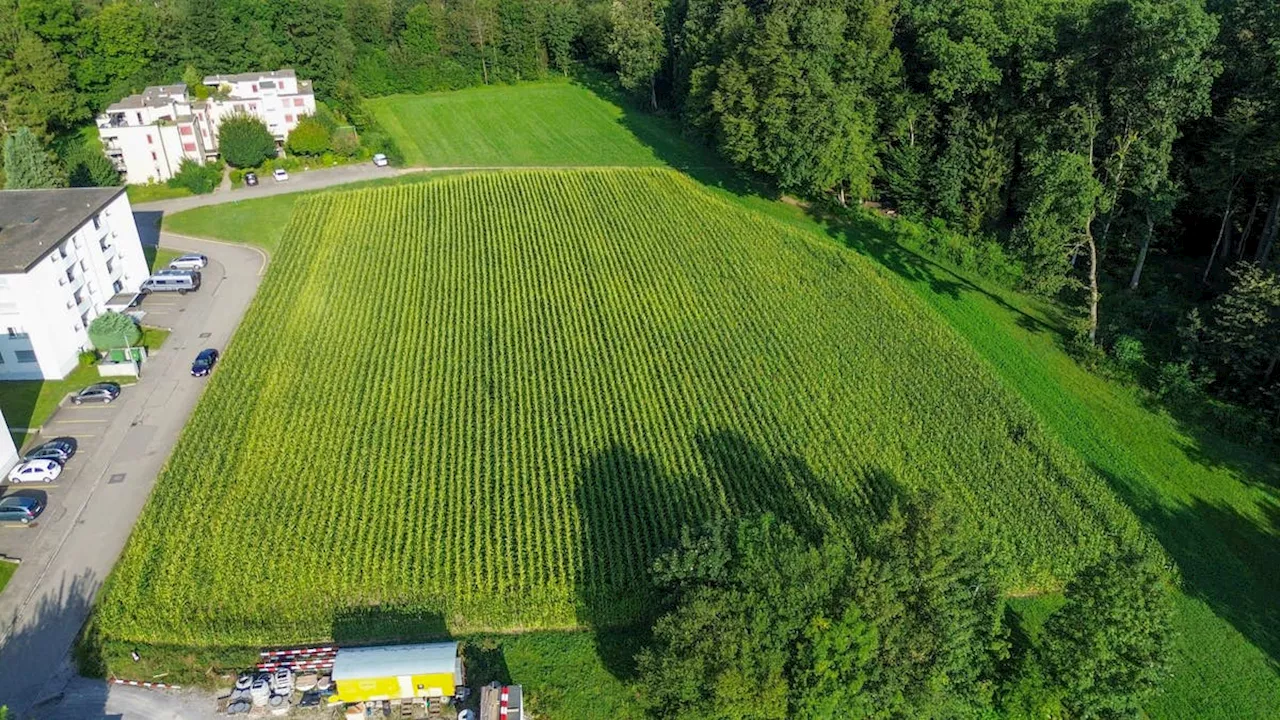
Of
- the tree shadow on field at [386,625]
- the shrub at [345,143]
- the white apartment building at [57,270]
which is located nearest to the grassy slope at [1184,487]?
the tree shadow on field at [386,625]

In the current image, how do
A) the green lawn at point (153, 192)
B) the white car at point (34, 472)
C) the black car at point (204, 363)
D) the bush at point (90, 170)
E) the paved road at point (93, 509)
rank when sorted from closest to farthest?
the paved road at point (93, 509)
the white car at point (34, 472)
the black car at point (204, 363)
the bush at point (90, 170)
the green lawn at point (153, 192)

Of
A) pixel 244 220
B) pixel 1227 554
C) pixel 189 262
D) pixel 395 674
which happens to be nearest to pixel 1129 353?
pixel 1227 554

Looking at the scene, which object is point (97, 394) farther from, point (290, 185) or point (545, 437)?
point (290, 185)

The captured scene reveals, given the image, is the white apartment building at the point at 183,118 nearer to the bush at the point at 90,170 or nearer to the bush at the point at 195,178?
the bush at the point at 195,178

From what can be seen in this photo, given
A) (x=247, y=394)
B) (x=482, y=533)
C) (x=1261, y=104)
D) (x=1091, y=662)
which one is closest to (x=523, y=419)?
(x=482, y=533)

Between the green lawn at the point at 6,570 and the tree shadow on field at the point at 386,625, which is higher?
the tree shadow on field at the point at 386,625

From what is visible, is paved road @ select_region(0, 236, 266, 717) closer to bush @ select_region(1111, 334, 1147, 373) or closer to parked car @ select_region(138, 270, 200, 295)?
parked car @ select_region(138, 270, 200, 295)

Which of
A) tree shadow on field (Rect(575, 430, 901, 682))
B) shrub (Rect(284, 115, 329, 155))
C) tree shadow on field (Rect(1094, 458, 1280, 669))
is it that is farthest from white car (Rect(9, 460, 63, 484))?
tree shadow on field (Rect(1094, 458, 1280, 669))
